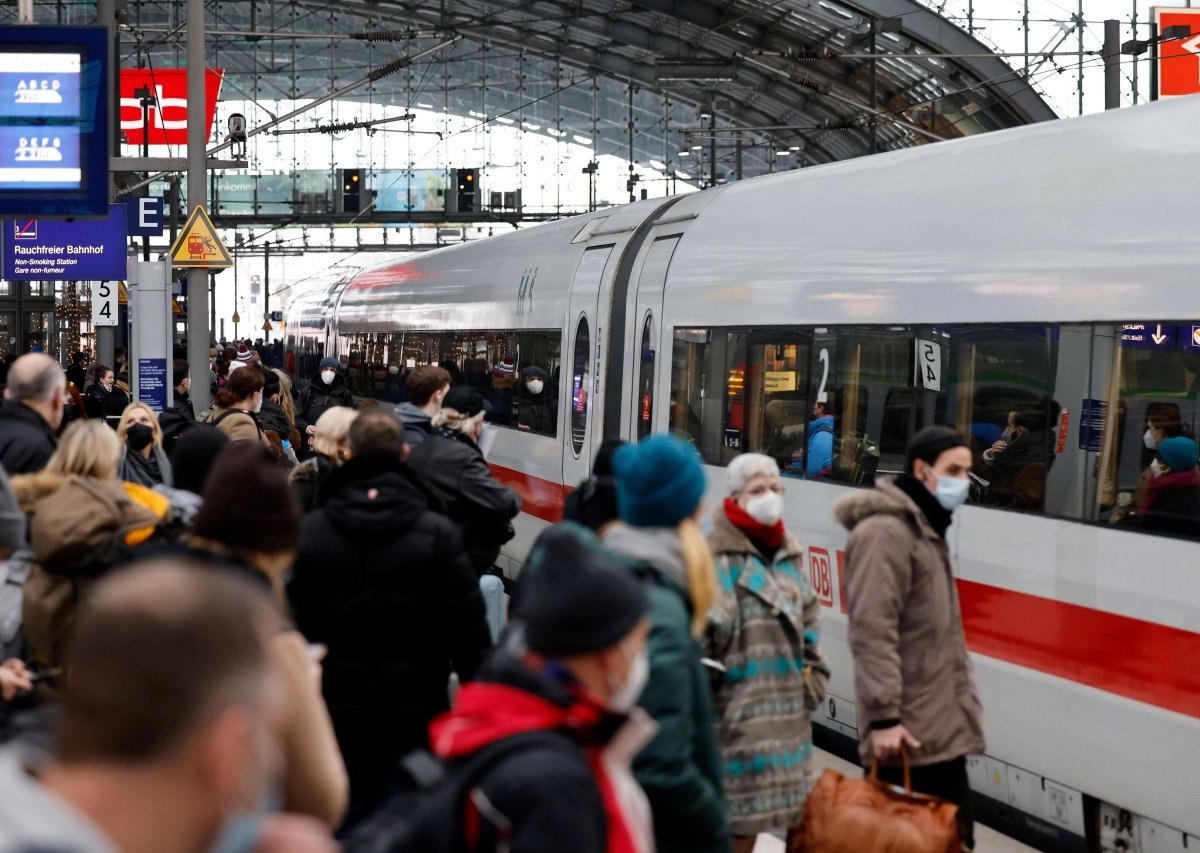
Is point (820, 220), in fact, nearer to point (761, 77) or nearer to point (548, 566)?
point (548, 566)

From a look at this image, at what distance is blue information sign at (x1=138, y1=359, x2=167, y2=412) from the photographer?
1394 cm

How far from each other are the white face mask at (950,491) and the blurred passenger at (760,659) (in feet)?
1.90

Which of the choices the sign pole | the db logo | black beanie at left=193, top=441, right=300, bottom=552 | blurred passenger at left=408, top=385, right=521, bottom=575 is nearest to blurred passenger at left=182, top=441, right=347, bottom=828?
black beanie at left=193, top=441, right=300, bottom=552

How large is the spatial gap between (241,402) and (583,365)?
4565mm

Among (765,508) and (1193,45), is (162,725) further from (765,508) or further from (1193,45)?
(1193,45)

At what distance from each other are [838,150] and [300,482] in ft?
138

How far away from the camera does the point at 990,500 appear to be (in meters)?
7.11

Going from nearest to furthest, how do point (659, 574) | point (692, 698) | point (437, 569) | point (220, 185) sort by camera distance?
point (692, 698) < point (659, 574) < point (437, 569) < point (220, 185)

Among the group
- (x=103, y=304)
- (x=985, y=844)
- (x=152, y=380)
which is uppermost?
(x=103, y=304)

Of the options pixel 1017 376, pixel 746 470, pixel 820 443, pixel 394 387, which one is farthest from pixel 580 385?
pixel 394 387

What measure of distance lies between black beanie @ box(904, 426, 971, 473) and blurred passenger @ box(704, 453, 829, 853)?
0.60 m

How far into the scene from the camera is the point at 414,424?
294 inches

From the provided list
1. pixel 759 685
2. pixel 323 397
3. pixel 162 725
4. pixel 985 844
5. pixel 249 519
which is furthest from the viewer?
pixel 323 397

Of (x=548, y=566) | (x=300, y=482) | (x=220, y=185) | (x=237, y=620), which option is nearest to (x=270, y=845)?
(x=237, y=620)
